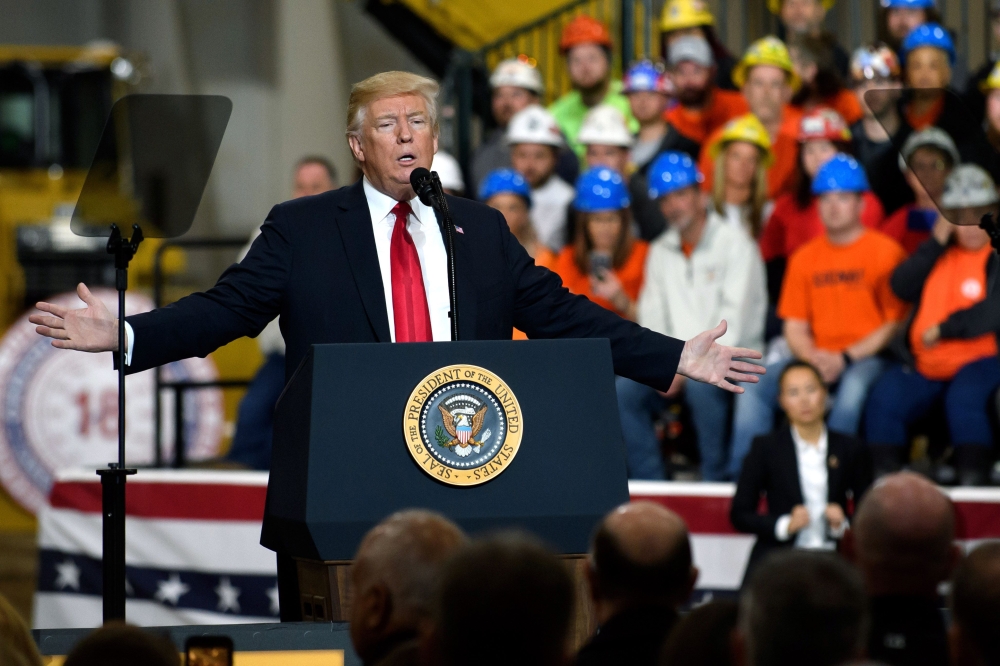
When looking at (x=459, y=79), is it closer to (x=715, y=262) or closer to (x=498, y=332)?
(x=715, y=262)

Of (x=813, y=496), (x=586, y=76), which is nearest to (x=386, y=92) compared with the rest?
(x=813, y=496)

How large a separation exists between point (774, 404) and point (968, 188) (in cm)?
318

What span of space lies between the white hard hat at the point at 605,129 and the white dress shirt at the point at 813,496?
8.52ft

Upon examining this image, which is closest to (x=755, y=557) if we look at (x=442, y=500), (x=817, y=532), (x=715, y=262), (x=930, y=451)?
(x=817, y=532)

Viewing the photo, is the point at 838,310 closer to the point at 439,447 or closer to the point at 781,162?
the point at 781,162

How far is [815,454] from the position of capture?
6.22 metres

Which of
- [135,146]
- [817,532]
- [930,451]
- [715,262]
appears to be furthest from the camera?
[715,262]

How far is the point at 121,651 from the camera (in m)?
2.18

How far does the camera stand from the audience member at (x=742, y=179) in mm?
7699

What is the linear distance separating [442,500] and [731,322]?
14.0ft

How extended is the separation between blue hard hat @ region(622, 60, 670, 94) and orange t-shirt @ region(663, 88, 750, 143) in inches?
9.6

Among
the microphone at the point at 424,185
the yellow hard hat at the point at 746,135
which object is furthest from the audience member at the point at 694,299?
the microphone at the point at 424,185

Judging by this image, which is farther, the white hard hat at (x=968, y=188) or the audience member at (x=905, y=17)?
the audience member at (x=905, y=17)

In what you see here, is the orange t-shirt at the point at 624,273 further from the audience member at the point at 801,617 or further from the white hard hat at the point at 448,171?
the audience member at the point at 801,617
